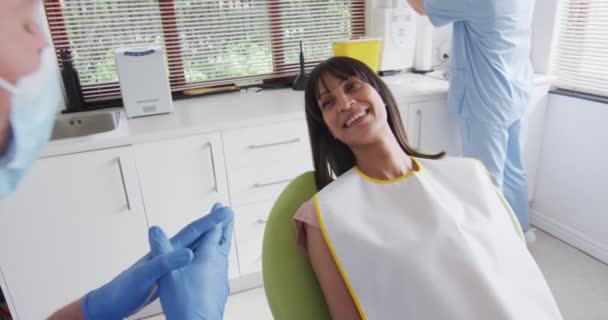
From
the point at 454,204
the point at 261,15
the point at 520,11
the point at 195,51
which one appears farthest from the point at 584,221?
the point at 195,51

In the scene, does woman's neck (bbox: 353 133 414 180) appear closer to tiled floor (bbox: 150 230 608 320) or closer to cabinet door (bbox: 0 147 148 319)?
cabinet door (bbox: 0 147 148 319)

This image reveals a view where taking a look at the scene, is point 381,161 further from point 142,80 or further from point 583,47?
point 583,47

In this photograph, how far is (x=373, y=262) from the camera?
3.26 feet

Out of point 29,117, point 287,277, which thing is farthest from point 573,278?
point 29,117

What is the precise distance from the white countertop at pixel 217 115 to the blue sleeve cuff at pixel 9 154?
4.88 feet

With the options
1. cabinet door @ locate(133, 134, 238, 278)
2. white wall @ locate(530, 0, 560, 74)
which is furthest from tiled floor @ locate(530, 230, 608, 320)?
cabinet door @ locate(133, 134, 238, 278)

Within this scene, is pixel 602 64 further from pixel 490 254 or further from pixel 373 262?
pixel 373 262

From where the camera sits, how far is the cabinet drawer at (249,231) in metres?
2.02

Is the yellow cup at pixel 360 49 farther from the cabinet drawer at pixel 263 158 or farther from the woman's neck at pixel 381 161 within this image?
the woman's neck at pixel 381 161

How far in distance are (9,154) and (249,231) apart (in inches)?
70.3

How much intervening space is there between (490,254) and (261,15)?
1868mm

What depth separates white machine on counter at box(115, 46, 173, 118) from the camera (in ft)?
6.27

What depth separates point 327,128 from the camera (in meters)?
1.24

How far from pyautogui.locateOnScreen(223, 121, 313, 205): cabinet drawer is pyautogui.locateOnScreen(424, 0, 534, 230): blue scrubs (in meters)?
0.77
